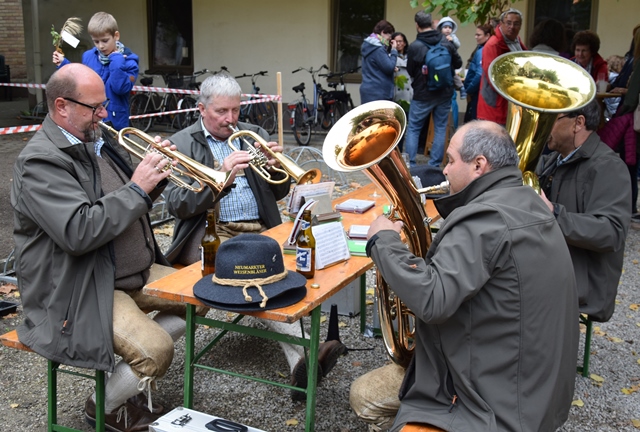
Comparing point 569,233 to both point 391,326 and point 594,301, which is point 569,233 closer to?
point 594,301

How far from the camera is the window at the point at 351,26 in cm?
1209

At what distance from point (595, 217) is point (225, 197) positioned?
193 cm

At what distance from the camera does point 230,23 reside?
519 inches

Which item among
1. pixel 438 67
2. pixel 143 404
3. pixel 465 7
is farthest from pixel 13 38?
pixel 143 404

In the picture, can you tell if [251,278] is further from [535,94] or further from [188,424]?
[535,94]

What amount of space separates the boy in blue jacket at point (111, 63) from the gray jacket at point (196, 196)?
258 centimetres

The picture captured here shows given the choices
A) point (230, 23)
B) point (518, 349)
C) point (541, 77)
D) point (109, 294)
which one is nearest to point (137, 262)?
point (109, 294)

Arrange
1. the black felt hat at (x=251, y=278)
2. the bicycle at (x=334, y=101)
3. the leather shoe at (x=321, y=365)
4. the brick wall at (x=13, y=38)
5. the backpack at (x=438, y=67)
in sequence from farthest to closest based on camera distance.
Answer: the brick wall at (x=13, y=38) → the bicycle at (x=334, y=101) → the backpack at (x=438, y=67) → the leather shoe at (x=321, y=365) → the black felt hat at (x=251, y=278)

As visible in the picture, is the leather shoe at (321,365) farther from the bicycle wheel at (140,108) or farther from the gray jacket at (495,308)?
the bicycle wheel at (140,108)

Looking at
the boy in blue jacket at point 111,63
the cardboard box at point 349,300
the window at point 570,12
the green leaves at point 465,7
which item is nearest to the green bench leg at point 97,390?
the cardboard box at point 349,300

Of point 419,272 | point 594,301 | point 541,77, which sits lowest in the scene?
point 594,301

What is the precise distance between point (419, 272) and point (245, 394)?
1762mm

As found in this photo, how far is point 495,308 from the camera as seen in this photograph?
224 cm

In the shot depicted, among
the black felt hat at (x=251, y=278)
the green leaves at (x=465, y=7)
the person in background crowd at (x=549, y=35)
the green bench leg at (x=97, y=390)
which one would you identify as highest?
the green leaves at (x=465, y=7)
